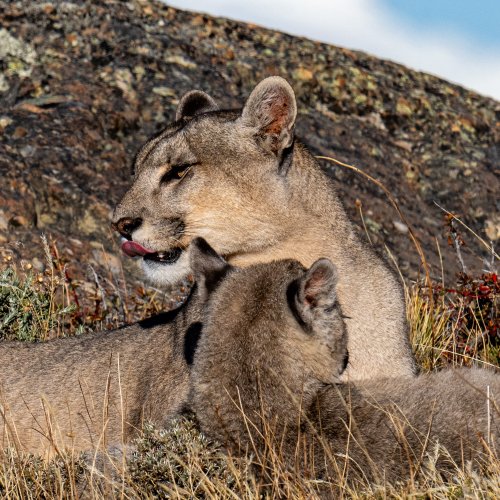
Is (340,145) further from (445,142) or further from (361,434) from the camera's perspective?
(361,434)

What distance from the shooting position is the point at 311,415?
5801 millimetres

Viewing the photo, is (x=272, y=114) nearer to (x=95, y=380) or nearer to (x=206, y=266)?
(x=206, y=266)

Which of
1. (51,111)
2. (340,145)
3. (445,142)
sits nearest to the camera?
(51,111)

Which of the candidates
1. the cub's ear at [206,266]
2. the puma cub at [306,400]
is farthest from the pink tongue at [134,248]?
the puma cub at [306,400]

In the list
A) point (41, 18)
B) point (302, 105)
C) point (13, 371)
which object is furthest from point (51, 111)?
point (13, 371)

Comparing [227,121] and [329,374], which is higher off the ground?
[227,121]

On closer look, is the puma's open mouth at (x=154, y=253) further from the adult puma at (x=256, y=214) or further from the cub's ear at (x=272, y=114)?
the cub's ear at (x=272, y=114)

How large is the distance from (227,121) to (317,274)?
246cm

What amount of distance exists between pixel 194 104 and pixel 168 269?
6.54 feet

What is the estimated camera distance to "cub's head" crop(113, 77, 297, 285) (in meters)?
7.70

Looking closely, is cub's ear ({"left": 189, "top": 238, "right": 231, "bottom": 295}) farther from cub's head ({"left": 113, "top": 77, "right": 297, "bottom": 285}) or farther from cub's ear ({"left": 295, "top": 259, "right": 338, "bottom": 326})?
cub's head ({"left": 113, "top": 77, "right": 297, "bottom": 285})

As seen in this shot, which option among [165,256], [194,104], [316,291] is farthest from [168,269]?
[316,291]

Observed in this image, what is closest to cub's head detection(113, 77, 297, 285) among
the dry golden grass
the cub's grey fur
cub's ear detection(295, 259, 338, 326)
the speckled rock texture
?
the cub's grey fur

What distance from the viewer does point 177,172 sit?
26.1 feet
